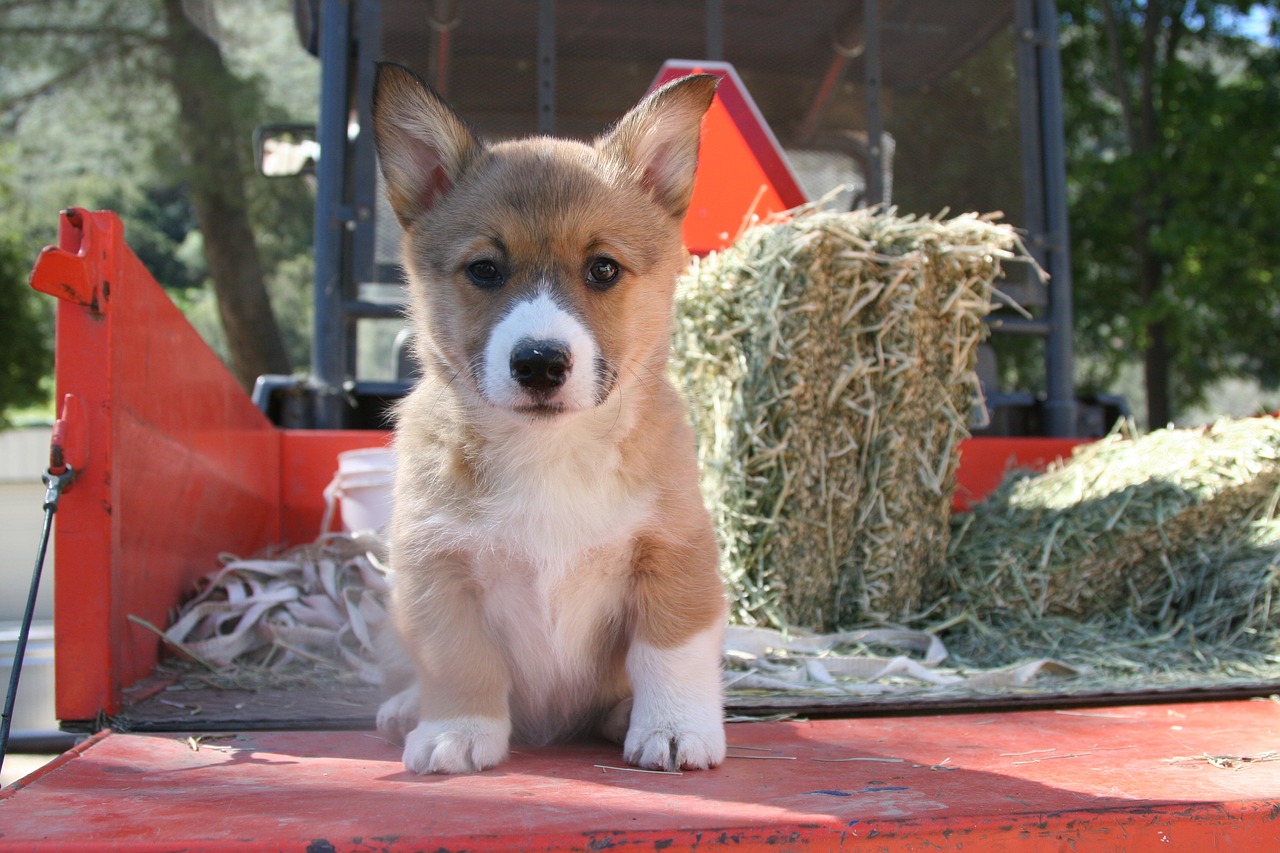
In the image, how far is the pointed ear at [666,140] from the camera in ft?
9.29

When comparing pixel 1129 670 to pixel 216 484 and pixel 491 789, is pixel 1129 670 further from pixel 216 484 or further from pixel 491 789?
pixel 216 484

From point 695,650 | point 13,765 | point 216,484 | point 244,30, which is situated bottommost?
point 13,765

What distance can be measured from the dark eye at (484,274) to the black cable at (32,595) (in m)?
1.14

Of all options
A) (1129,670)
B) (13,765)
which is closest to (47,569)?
(13,765)

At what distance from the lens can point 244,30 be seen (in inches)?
614

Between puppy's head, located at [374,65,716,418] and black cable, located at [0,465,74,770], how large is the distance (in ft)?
3.15

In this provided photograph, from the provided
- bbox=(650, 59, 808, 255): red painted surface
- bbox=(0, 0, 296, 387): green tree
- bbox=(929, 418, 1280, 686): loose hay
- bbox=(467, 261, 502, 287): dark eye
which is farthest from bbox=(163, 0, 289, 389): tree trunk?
bbox=(467, 261, 502, 287): dark eye

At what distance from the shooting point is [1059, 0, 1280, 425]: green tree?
13.8m

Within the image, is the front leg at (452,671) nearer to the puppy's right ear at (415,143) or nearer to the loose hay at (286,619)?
the loose hay at (286,619)

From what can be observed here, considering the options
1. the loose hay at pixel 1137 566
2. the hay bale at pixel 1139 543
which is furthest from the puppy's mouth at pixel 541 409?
the hay bale at pixel 1139 543

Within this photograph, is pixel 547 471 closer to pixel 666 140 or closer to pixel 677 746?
pixel 677 746

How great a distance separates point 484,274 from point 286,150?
378 centimetres

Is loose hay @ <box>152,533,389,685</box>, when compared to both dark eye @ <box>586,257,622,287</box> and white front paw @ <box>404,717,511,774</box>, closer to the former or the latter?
white front paw @ <box>404,717,511,774</box>

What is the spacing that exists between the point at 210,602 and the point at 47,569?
4.85 meters
